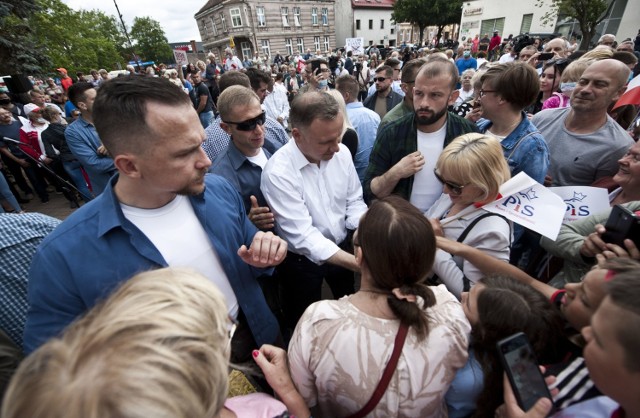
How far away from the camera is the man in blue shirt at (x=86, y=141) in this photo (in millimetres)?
3693

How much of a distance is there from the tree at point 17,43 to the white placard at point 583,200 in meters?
25.7

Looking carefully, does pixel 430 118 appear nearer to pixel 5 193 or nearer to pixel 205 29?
pixel 5 193

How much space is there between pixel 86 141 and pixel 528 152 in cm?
493

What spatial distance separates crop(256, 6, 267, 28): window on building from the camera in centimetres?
3890

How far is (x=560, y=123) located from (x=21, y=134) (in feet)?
29.1

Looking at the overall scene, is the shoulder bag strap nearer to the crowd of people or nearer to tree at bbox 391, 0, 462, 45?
the crowd of people

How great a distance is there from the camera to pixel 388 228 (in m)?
1.16

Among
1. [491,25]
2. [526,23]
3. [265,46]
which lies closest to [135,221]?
[526,23]

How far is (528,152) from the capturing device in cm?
238

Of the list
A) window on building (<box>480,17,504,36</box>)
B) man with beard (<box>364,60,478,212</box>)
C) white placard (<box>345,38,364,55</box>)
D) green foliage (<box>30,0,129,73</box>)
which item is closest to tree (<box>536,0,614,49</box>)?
white placard (<box>345,38,364,55</box>)

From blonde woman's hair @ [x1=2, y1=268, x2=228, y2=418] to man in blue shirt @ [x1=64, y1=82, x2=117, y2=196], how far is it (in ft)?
12.1

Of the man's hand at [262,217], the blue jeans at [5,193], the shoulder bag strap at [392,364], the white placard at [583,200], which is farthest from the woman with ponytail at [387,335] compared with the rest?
the blue jeans at [5,193]

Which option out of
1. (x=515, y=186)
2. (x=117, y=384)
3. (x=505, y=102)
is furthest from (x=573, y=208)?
(x=117, y=384)

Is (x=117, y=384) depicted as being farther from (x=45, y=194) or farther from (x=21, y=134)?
(x=45, y=194)
